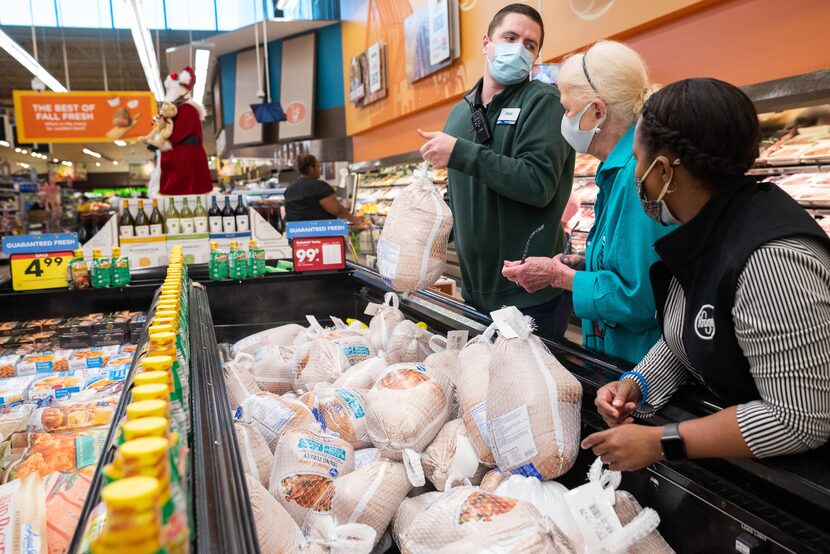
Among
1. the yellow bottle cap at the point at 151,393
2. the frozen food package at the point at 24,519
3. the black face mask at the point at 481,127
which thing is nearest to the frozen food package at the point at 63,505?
the frozen food package at the point at 24,519

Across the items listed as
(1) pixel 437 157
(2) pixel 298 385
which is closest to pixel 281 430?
(2) pixel 298 385

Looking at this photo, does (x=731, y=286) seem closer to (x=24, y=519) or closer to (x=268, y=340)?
(x=24, y=519)

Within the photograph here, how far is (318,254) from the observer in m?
3.27

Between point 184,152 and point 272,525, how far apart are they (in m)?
5.16

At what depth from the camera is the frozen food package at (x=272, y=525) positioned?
122 centimetres

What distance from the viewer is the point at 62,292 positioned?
9.34ft

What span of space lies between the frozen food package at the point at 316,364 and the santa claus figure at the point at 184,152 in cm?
390

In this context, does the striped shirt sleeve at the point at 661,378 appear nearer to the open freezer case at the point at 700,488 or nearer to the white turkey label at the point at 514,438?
the open freezer case at the point at 700,488

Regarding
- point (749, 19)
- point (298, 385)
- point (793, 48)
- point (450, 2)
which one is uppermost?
point (450, 2)

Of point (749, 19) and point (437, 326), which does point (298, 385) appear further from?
point (749, 19)

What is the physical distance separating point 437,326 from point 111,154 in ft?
130

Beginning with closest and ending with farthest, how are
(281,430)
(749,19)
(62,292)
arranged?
(281,430) → (62,292) → (749,19)

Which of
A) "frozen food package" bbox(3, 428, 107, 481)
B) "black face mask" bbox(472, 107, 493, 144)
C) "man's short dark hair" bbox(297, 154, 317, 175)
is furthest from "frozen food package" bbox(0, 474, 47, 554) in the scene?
"man's short dark hair" bbox(297, 154, 317, 175)

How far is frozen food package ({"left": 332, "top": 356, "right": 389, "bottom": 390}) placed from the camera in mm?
1965
